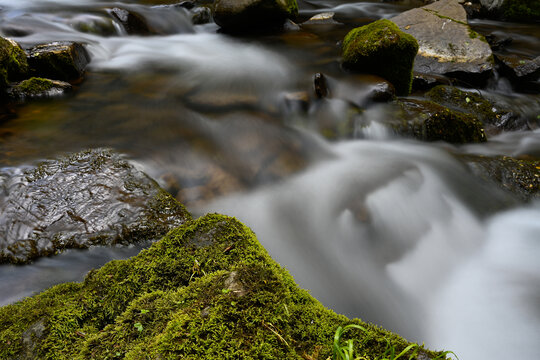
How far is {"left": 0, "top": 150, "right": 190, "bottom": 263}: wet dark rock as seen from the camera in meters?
3.18

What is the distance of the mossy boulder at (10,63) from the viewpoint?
562 centimetres

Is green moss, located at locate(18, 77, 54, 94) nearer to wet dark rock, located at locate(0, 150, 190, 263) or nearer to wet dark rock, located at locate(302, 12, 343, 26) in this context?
wet dark rock, located at locate(0, 150, 190, 263)

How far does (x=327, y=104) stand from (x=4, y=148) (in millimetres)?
5193

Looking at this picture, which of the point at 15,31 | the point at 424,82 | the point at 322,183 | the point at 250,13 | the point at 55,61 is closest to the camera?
the point at 322,183

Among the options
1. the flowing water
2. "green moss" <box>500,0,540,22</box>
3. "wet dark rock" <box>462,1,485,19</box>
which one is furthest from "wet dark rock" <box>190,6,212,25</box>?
"green moss" <box>500,0,540,22</box>

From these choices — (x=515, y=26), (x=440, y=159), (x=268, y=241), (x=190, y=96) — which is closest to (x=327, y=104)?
(x=440, y=159)

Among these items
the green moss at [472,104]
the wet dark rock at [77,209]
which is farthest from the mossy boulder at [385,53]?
the wet dark rock at [77,209]

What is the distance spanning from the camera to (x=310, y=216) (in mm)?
4336

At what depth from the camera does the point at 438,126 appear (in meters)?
5.82

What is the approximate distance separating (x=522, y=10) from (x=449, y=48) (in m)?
8.22

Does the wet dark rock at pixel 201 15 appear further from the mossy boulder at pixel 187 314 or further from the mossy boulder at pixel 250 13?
the mossy boulder at pixel 187 314

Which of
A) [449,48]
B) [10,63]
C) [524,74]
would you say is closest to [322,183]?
[10,63]

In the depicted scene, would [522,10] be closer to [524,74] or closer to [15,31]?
[524,74]

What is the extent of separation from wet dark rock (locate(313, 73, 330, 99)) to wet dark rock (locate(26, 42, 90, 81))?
5.05m
